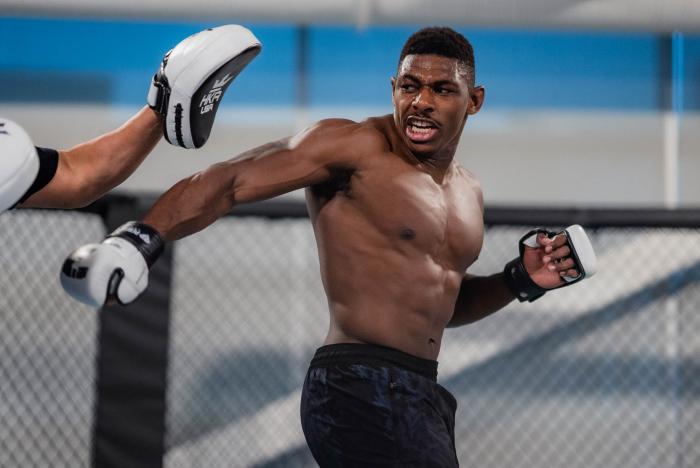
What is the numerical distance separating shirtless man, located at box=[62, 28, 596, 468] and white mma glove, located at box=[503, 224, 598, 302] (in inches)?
7.7

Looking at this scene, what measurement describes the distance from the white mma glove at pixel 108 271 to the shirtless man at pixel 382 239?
144 mm

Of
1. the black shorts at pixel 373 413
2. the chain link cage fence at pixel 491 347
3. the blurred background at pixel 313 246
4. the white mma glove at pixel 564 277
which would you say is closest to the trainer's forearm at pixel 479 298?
the white mma glove at pixel 564 277

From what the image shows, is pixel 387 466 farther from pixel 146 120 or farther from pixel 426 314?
pixel 146 120

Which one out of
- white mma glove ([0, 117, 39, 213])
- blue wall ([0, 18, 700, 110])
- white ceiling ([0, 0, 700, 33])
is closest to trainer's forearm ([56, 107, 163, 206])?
white mma glove ([0, 117, 39, 213])

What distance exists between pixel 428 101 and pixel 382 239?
1.00 feet

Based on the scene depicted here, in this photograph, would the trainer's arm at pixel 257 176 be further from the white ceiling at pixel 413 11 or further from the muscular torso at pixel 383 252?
the white ceiling at pixel 413 11

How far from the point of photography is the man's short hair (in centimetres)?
198

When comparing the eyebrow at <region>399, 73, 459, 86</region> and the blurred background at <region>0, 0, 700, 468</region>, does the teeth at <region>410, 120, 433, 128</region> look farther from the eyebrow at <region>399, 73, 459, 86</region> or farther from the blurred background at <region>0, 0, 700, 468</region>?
the blurred background at <region>0, 0, 700, 468</region>

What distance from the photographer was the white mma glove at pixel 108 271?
4.84ft

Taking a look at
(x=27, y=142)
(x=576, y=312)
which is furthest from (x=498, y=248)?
(x=27, y=142)

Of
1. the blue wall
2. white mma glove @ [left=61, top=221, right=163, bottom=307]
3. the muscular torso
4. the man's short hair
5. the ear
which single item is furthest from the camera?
the blue wall

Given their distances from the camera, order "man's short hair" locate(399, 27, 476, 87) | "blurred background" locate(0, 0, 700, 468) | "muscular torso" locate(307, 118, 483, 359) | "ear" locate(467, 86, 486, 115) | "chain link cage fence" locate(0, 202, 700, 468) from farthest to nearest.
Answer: "chain link cage fence" locate(0, 202, 700, 468)
"blurred background" locate(0, 0, 700, 468)
"ear" locate(467, 86, 486, 115)
"man's short hair" locate(399, 27, 476, 87)
"muscular torso" locate(307, 118, 483, 359)

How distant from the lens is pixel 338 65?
4277 mm

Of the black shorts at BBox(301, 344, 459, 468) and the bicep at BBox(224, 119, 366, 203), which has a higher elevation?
the bicep at BBox(224, 119, 366, 203)
